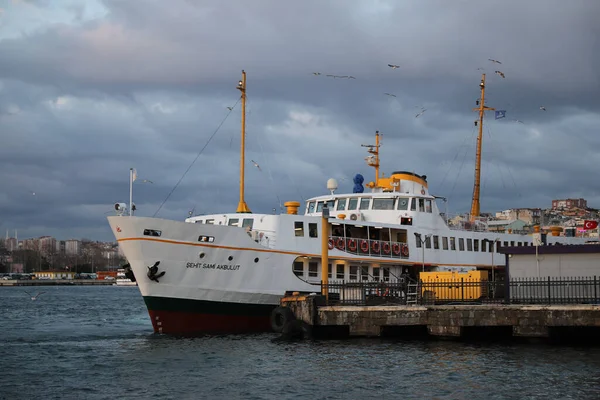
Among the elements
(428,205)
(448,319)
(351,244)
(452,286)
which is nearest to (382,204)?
(428,205)

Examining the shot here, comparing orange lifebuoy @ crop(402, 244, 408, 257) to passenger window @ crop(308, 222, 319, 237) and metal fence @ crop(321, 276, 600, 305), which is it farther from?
passenger window @ crop(308, 222, 319, 237)

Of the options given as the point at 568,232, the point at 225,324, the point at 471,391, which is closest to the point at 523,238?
the point at 568,232

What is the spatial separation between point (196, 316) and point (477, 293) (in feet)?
42.2

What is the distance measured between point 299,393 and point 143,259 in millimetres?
14573

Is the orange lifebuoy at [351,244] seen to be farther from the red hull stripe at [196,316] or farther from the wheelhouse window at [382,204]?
the red hull stripe at [196,316]

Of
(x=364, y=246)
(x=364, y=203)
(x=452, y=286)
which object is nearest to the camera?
(x=452, y=286)

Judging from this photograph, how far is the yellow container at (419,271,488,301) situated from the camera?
3531 cm

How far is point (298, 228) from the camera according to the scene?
4047cm

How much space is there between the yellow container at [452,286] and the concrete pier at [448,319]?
5.73 ft

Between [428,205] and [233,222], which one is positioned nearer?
[233,222]

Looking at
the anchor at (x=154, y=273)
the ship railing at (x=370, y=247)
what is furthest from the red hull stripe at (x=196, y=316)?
the ship railing at (x=370, y=247)

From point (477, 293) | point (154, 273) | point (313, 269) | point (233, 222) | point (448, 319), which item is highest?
point (233, 222)

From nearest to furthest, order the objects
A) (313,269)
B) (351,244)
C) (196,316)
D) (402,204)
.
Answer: (196,316) → (313,269) → (351,244) → (402,204)

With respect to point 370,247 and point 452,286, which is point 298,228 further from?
point 452,286
